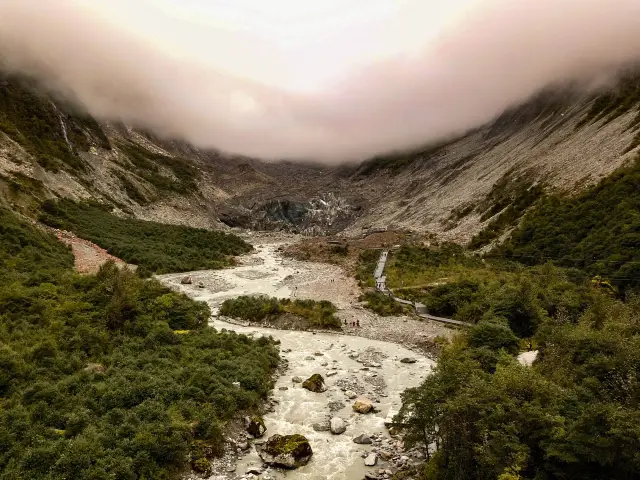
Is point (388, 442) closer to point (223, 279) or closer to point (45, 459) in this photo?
point (45, 459)

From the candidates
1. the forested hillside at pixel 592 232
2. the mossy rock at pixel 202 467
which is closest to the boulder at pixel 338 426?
the mossy rock at pixel 202 467

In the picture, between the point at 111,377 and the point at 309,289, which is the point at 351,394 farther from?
the point at 309,289

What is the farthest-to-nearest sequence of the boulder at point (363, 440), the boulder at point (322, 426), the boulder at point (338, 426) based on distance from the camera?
the boulder at point (322, 426) → the boulder at point (338, 426) → the boulder at point (363, 440)

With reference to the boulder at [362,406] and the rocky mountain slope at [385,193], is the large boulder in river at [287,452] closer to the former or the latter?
the boulder at [362,406]

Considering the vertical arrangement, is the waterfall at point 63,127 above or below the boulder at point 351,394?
above

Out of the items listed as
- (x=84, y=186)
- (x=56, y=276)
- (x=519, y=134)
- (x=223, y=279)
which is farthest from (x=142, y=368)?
(x=519, y=134)
